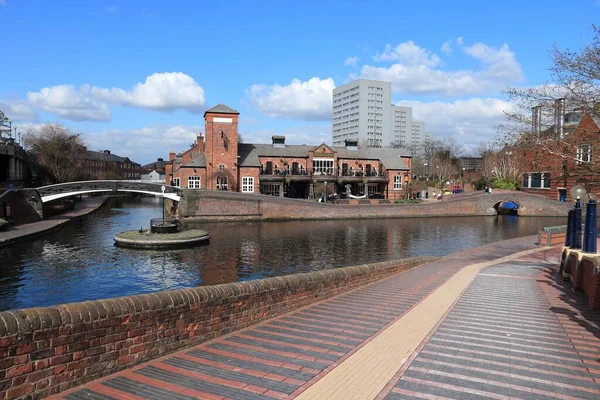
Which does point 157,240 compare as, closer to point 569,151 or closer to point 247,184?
point 569,151

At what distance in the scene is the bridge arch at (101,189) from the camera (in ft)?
124

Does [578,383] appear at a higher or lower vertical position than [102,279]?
higher

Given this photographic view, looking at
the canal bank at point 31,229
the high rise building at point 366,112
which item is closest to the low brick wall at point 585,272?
the canal bank at point 31,229

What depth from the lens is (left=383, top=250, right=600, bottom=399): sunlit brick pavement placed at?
475 cm

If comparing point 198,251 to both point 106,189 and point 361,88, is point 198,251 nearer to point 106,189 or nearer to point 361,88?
point 106,189

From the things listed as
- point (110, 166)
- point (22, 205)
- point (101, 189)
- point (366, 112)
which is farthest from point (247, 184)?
point (366, 112)

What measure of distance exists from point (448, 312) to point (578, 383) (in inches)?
144

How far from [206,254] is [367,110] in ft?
493

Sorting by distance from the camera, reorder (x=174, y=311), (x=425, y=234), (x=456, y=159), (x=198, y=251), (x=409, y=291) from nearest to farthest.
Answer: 1. (x=174, y=311)
2. (x=409, y=291)
3. (x=198, y=251)
4. (x=425, y=234)
5. (x=456, y=159)

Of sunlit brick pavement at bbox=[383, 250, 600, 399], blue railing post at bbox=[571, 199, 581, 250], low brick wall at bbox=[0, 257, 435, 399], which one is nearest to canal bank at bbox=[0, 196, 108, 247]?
low brick wall at bbox=[0, 257, 435, 399]

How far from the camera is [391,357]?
5.73m

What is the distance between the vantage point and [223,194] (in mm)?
41875

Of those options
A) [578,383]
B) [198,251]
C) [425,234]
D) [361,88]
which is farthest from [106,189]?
[361,88]

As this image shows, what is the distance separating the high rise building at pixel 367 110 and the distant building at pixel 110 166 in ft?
251
